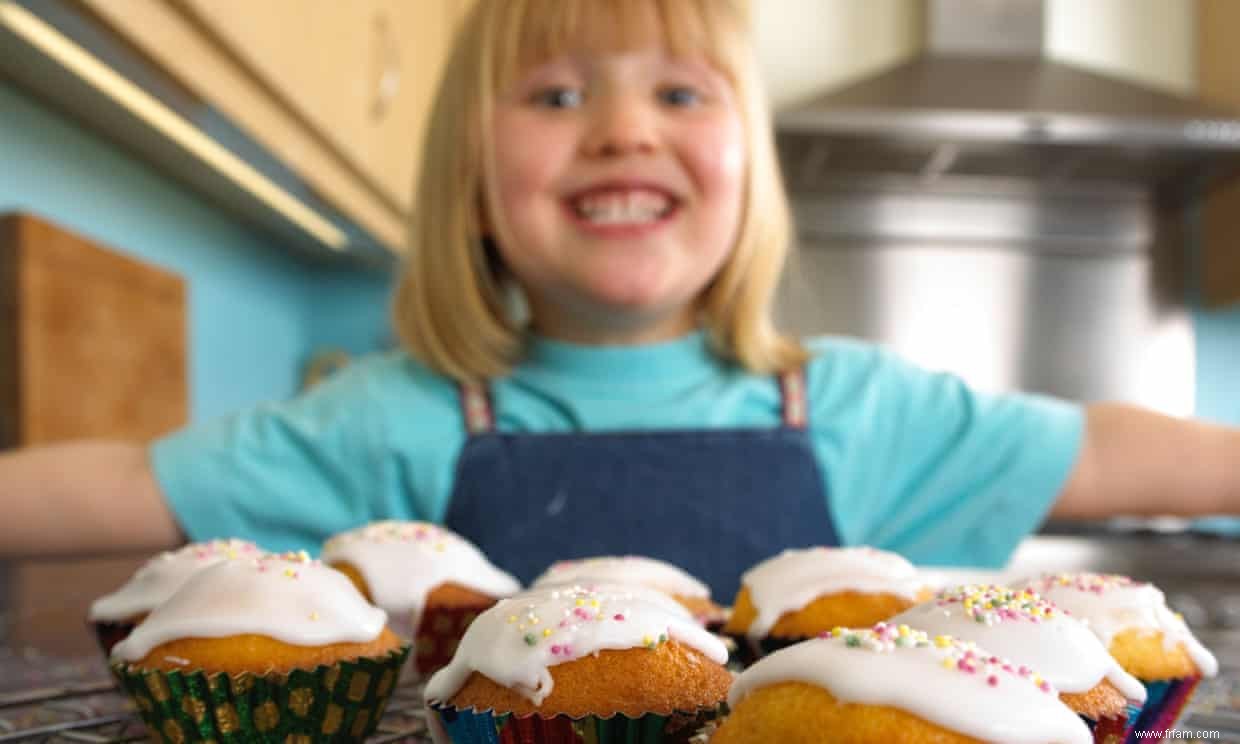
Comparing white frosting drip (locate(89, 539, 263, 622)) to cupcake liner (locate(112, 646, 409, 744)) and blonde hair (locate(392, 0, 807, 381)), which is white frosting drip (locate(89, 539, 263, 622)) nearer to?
cupcake liner (locate(112, 646, 409, 744))

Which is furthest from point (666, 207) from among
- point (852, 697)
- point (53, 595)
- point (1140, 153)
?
point (1140, 153)

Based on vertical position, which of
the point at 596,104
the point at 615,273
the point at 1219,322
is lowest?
the point at 1219,322

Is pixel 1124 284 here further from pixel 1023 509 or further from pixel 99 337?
pixel 99 337

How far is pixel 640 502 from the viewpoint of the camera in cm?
137

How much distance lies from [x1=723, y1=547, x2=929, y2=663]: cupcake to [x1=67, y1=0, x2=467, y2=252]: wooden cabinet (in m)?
0.96

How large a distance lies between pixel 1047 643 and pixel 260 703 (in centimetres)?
51

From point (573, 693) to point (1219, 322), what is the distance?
3.46m

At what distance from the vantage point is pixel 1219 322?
11.5 feet

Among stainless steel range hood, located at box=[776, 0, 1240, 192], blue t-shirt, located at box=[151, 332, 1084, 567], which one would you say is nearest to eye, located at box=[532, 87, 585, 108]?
blue t-shirt, located at box=[151, 332, 1084, 567]

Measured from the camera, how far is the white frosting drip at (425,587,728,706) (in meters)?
0.64

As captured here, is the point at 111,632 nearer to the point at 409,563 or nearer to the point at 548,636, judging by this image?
the point at 409,563

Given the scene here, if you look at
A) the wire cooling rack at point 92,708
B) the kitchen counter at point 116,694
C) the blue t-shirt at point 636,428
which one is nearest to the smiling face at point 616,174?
the blue t-shirt at point 636,428

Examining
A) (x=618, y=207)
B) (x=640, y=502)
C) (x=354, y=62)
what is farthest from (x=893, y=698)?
(x=354, y=62)

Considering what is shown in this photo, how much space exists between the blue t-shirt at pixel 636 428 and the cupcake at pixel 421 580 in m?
0.37
